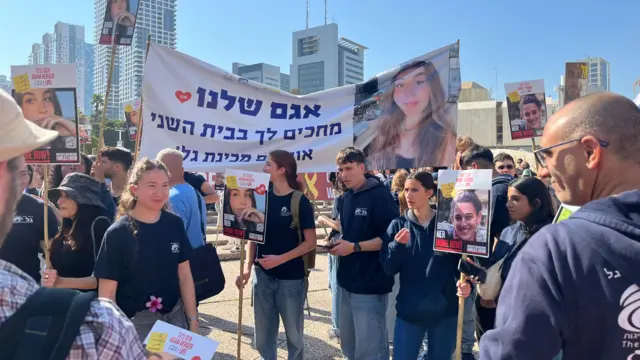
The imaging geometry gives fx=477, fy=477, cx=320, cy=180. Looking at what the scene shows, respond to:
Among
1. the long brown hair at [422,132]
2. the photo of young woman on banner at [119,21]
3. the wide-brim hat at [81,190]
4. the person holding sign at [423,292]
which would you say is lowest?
the person holding sign at [423,292]

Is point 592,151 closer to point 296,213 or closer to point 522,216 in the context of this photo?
point 522,216

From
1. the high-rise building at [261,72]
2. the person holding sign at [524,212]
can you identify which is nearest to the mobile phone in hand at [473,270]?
the person holding sign at [524,212]

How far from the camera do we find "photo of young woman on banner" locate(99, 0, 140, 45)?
525 cm

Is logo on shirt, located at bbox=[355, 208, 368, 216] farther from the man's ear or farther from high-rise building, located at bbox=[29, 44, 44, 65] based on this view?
high-rise building, located at bbox=[29, 44, 44, 65]

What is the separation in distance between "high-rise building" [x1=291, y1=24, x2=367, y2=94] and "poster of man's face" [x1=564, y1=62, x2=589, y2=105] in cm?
11960

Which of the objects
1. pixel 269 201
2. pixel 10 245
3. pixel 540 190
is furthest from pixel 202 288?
pixel 540 190

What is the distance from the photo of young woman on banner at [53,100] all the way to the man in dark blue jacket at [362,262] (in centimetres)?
212

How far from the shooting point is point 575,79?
634 centimetres

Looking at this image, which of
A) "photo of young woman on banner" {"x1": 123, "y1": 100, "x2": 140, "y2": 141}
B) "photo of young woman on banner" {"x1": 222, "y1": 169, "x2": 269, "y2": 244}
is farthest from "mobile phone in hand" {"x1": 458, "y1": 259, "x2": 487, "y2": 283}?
"photo of young woman on banner" {"x1": 123, "y1": 100, "x2": 140, "y2": 141}

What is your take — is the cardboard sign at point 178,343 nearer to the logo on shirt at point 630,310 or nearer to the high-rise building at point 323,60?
the logo on shirt at point 630,310

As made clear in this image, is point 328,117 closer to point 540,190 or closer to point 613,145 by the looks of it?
point 540,190

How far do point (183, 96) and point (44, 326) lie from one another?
3.74 meters

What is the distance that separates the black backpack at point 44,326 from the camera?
0.92m

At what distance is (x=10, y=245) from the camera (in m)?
3.38
